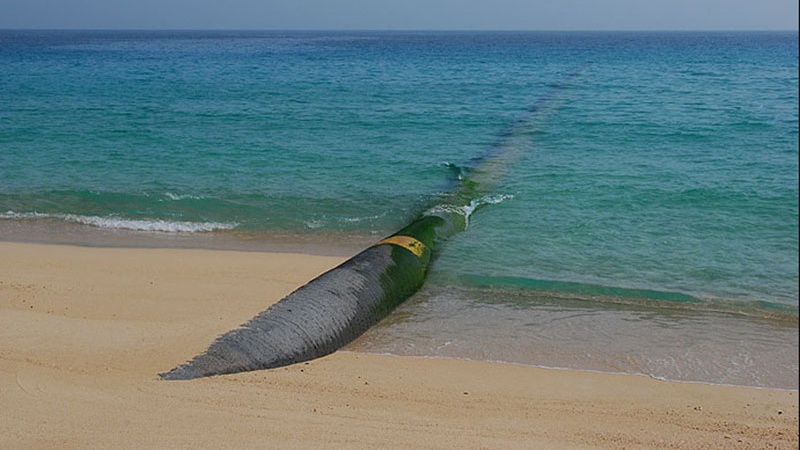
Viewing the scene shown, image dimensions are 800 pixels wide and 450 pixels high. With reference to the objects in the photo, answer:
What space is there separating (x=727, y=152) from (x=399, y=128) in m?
9.72

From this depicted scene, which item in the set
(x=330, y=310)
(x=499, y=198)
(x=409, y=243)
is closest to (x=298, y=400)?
(x=330, y=310)

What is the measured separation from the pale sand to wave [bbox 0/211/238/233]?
14.1 ft

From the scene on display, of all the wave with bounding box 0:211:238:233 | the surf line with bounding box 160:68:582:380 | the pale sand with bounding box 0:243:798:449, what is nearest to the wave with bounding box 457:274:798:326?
the surf line with bounding box 160:68:582:380

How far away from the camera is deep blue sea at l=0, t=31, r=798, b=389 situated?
8805 mm

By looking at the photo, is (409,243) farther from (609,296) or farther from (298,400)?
(298,400)

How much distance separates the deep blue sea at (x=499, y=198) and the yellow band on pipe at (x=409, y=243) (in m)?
0.42

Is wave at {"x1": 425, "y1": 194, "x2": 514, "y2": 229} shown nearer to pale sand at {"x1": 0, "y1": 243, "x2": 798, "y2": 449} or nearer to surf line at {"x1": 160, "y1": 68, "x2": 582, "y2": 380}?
surf line at {"x1": 160, "y1": 68, "x2": 582, "y2": 380}

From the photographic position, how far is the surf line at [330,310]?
23.7 ft

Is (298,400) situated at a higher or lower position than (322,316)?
lower

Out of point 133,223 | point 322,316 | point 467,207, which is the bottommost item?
point 133,223

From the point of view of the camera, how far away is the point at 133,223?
13.7 metres

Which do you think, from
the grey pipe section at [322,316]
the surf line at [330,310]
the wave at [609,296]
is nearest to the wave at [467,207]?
the surf line at [330,310]

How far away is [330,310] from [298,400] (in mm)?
1825

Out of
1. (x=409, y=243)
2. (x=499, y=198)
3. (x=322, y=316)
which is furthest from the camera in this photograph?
(x=499, y=198)
